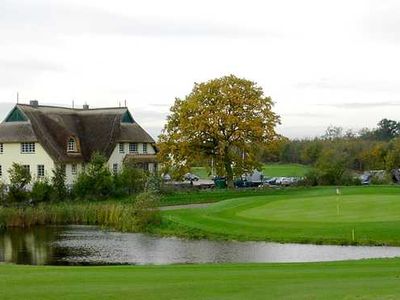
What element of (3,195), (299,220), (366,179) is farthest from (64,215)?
(366,179)

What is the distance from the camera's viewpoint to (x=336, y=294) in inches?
526

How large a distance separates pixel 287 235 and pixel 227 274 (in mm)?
15903

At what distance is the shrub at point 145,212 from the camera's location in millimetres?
41344

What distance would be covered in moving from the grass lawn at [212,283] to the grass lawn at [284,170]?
80.9 meters

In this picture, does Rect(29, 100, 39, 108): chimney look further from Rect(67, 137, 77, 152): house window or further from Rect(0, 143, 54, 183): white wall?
Rect(67, 137, 77, 152): house window

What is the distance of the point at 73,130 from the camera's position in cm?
6875

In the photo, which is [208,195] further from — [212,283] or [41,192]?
[212,283]

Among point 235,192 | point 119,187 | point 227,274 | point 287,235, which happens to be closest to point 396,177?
point 235,192

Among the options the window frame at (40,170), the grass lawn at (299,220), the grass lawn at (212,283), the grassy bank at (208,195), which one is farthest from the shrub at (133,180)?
the grass lawn at (212,283)

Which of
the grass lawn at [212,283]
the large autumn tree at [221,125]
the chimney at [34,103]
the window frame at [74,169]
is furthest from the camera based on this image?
the chimney at [34,103]

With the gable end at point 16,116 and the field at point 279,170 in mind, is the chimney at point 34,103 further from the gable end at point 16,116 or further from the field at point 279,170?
the field at point 279,170

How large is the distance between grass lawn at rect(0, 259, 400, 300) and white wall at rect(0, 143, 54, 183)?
45.6 metres

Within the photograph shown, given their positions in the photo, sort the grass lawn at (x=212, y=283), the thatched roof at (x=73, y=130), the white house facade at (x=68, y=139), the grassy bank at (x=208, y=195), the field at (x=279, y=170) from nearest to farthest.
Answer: the grass lawn at (x=212, y=283) < the grassy bank at (x=208, y=195) < the white house facade at (x=68, y=139) < the thatched roof at (x=73, y=130) < the field at (x=279, y=170)

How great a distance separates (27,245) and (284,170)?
78816 mm
